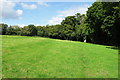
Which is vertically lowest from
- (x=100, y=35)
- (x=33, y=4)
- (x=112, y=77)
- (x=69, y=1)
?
(x=112, y=77)

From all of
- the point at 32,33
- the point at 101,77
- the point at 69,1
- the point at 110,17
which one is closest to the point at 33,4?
the point at 69,1

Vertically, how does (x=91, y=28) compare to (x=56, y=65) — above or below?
above

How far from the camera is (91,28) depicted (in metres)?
32.2

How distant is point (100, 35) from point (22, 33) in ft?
224

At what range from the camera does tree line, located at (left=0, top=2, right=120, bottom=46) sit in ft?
69.9

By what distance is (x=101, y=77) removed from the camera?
5.47 m

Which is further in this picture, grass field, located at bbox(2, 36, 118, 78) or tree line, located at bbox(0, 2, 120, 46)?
tree line, located at bbox(0, 2, 120, 46)

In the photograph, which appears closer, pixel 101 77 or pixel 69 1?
A: pixel 101 77

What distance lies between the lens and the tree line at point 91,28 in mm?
21294

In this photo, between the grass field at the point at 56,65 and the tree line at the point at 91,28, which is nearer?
the grass field at the point at 56,65

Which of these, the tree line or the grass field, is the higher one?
the tree line

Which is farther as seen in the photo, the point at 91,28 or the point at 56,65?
the point at 91,28

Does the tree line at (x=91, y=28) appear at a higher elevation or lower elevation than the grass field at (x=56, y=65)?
higher

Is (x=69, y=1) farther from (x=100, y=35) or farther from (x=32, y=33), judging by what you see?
(x=32, y=33)
